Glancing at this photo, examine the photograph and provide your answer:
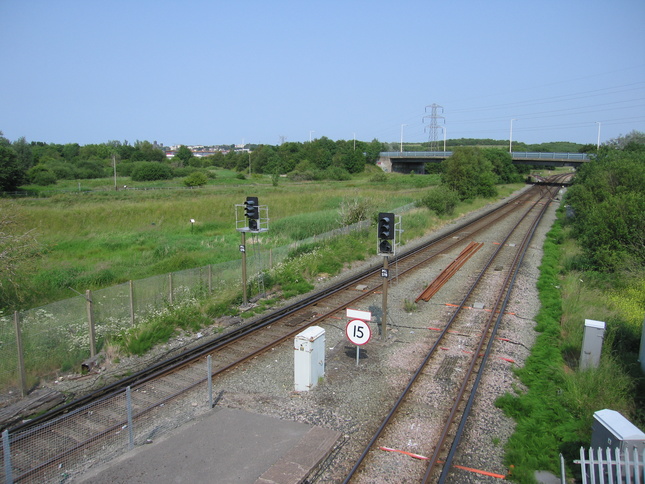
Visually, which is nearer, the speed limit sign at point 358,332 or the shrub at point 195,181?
the speed limit sign at point 358,332

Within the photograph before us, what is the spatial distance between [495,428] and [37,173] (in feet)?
308

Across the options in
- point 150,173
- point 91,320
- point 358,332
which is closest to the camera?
point 358,332

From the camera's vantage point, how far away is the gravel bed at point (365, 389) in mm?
7763

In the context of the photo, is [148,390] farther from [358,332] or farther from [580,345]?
[580,345]

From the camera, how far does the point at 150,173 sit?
4001 inches

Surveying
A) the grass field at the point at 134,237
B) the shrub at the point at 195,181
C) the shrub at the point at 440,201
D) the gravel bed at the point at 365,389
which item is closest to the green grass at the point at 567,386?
the gravel bed at the point at 365,389

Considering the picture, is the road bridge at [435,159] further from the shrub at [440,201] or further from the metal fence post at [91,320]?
the metal fence post at [91,320]

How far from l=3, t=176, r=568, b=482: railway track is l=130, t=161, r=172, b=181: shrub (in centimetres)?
9143

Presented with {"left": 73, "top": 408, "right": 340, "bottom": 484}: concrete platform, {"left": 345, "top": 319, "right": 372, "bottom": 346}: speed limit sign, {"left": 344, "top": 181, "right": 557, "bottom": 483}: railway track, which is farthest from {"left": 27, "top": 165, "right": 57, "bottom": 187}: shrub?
{"left": 73, "top": 408, "right": 340, "bottom": 484}: concrete platform

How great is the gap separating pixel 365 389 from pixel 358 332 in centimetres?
136

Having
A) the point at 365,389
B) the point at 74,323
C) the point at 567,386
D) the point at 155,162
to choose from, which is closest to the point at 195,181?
the point at 155,162

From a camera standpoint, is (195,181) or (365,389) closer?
(365,389)

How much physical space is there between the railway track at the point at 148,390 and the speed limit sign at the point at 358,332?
8.18ft

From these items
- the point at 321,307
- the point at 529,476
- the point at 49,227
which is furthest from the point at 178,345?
the point at 49,227
